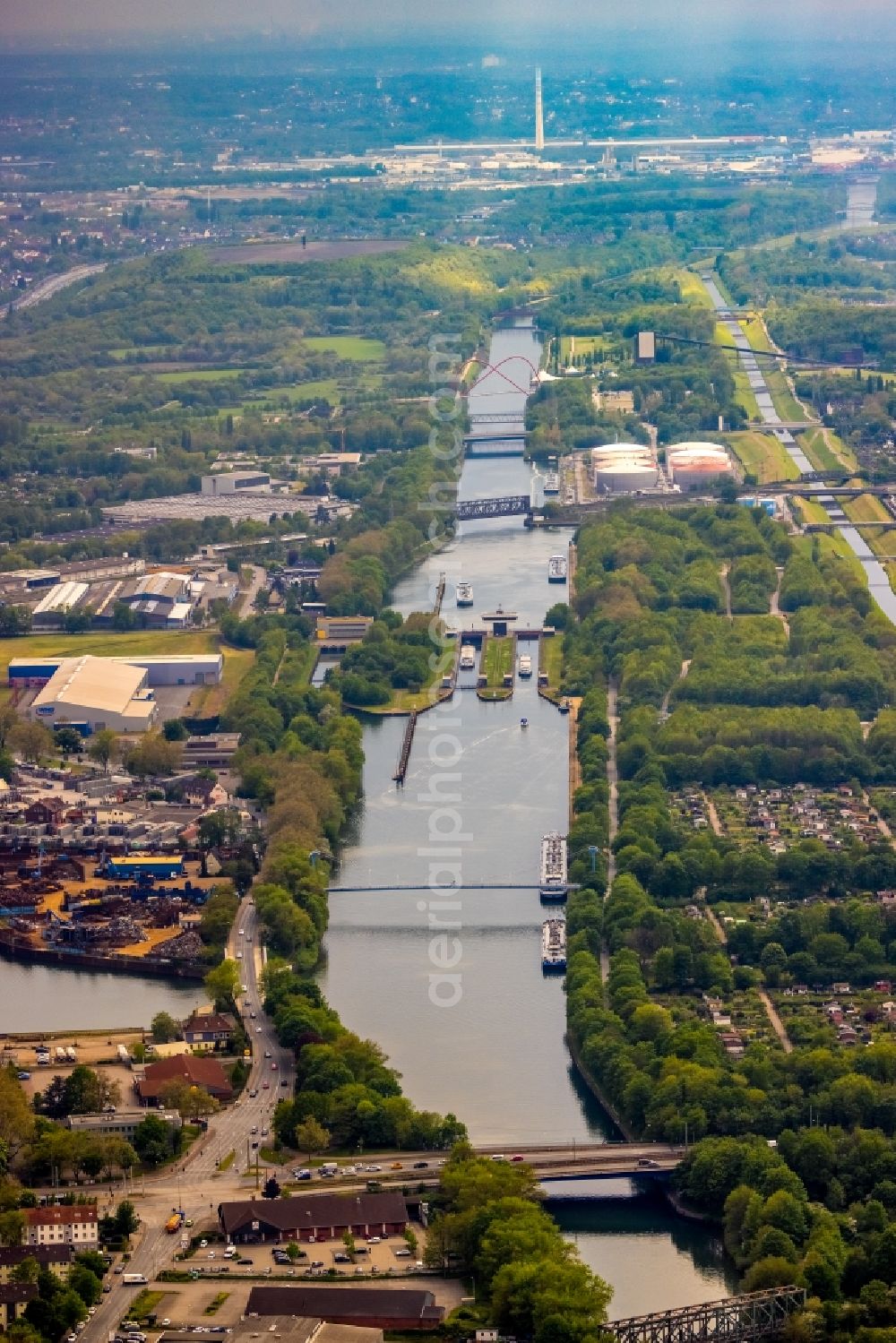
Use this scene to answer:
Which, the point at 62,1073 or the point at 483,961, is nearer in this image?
the point at 62,1073

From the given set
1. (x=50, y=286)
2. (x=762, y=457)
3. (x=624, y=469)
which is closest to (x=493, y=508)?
(x=624, y=469)

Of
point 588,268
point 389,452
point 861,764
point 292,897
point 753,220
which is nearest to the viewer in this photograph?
point 292,897

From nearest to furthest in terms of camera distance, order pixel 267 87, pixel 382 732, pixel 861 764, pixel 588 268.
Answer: pixel 861 764 < pixel 382 732 < pixel 588 268 < pixel 267 87

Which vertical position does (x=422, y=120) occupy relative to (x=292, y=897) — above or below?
below

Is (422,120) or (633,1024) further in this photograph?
(422,120)

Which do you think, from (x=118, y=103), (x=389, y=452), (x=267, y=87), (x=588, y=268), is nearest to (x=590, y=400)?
(x=389, y=452)

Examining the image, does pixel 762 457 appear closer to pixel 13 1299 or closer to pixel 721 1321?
pixel 721 1321

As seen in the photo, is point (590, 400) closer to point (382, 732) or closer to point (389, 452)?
point (389, 452)
